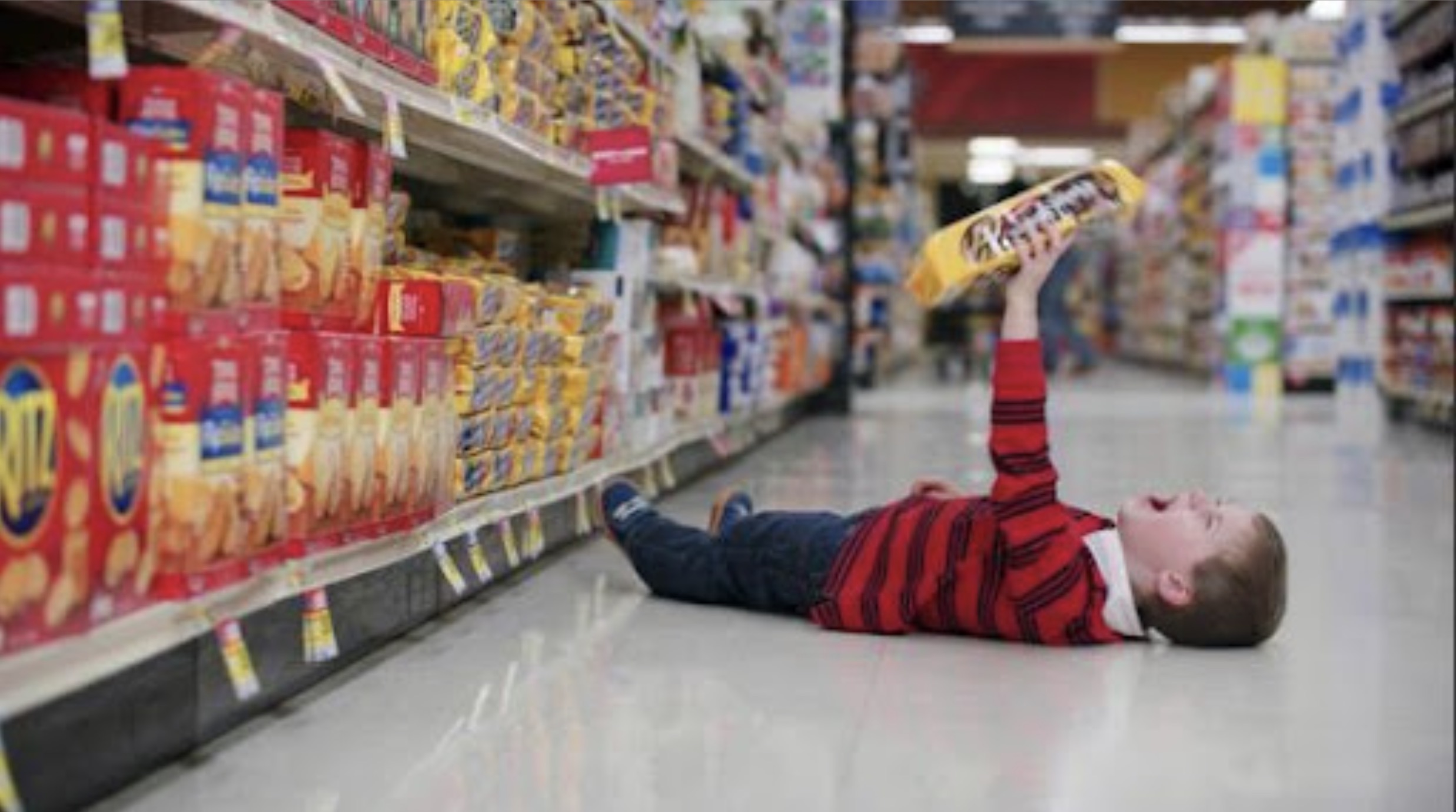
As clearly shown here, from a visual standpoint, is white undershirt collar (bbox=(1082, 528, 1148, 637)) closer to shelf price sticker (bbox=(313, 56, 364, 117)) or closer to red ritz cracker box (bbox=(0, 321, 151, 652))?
shelf price sticker (bbox=(313, 56, 364, 117))

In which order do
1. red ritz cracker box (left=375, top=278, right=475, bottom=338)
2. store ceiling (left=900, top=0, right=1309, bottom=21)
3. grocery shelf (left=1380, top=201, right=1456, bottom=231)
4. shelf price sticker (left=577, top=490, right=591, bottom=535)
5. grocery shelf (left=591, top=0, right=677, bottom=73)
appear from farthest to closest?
store ceiling (left=900, top=0, right=1309, bottom=21) → grocery shelf (left=1380, top=201, right=1456, bottom=231) → grocery shelf (left=591, top=0, right=677, bottom=73) → shelf price sticker (left=577, top=490, right=591, bottom=535) → red ritz cracker box (left=375, top=278, right=475, bottom=338)

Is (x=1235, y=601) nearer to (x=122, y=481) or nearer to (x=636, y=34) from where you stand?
(x=122, y=481)

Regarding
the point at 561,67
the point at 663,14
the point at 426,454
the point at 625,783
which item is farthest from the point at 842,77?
the point at 625,783

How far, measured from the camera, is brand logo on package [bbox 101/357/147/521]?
1.82 metres

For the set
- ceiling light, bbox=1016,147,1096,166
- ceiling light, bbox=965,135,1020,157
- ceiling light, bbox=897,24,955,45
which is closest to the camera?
ceiling light, bbox=897,24,955,45

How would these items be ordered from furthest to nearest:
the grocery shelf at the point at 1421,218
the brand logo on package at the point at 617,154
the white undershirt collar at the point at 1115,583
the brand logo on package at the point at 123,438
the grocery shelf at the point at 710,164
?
the grocery shelf at the point at 1421,218, the grocery shelf at the point at 710,164, the brand logo on package at the point at 617,154, the white undershirt collar at the point at 1115,583, the brand logo on package at the point at 123,438

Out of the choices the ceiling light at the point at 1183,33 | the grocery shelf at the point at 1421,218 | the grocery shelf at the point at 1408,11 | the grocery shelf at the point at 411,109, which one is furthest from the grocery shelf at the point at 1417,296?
the ceiling light at the point at 1183,33

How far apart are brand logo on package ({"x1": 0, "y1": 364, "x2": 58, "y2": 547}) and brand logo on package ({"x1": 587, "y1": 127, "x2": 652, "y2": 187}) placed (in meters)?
2.60

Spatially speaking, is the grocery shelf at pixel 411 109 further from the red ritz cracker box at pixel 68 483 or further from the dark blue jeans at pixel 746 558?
the dark blue jeans at pixel 746 558

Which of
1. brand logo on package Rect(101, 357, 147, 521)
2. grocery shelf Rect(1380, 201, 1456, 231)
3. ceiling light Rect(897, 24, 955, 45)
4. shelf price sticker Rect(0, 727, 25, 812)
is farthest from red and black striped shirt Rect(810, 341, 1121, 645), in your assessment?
ceiling light Rect(897, 24, 955, 45)

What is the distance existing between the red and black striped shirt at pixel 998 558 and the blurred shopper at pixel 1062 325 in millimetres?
10582

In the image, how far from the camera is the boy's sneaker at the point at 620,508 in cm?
357

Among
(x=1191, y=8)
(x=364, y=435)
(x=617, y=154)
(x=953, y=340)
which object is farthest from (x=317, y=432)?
(x=1191, y=8)

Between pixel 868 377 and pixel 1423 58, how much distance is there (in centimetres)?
566
